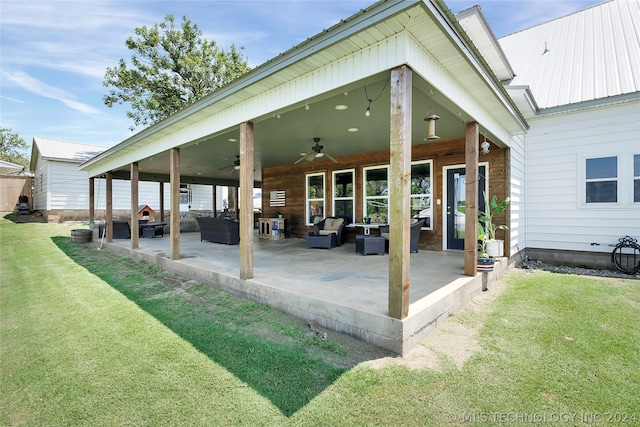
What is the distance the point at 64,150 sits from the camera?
1590cm

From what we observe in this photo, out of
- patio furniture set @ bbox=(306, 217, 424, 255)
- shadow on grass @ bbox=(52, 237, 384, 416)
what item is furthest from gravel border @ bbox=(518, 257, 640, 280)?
shadow on grass @ bbox=(52, 237, 384, 416)

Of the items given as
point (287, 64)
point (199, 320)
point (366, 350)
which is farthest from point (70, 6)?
point (366, 350)

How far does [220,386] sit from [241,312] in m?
1.56

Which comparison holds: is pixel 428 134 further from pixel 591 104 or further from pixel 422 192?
pixel 591 104

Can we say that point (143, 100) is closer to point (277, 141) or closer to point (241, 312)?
point (277, 141)

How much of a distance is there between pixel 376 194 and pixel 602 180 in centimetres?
469

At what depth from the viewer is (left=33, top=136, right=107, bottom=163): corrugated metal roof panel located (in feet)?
48.7

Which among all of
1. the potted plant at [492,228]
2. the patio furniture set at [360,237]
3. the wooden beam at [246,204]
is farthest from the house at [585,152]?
the wooden beam at [246,204]

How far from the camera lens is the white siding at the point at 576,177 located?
568cm

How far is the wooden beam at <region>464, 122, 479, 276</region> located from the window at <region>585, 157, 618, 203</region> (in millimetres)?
3486

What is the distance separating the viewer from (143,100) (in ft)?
54.9

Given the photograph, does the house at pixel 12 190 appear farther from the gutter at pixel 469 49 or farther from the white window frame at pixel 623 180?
the white window frame at pixel 623 180

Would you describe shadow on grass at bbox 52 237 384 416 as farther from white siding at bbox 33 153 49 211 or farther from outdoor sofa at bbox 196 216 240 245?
white siding at bbox 33 153 49 211

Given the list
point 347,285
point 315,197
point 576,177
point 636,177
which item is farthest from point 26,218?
point 636,177
